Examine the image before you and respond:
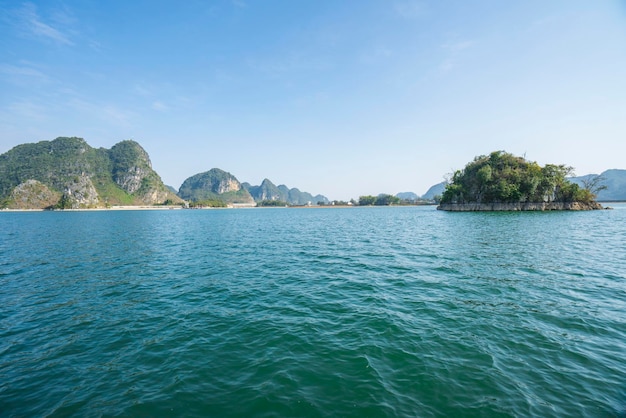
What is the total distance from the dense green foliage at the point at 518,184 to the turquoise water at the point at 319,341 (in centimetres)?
11831

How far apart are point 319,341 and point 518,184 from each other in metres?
→ 146

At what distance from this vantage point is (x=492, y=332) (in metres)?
11.8

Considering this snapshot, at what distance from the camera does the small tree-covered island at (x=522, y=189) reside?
390 ft

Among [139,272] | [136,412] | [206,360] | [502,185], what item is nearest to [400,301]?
[206,360]

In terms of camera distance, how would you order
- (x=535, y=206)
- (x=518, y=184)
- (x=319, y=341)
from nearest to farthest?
(x=319, y=341) → (x=535, y=206) → (x=518, y=184)

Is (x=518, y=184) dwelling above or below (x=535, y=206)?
above

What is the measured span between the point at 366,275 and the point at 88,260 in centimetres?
3072

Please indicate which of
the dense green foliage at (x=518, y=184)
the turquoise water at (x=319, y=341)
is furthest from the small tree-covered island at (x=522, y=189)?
the turquoise water at (x=319, y=341)

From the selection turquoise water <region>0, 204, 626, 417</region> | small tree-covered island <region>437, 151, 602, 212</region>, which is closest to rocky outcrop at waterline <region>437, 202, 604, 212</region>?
small tree-covered island <region>437, 151, 602, 212</region>

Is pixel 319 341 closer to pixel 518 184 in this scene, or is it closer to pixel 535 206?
pixel 518 184

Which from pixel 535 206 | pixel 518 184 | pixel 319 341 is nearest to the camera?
pixel 319 341

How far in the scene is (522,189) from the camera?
12019 cm

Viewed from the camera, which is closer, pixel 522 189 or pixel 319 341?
pixel 319 341

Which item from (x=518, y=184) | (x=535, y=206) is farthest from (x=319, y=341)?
(x=535, y=206)
